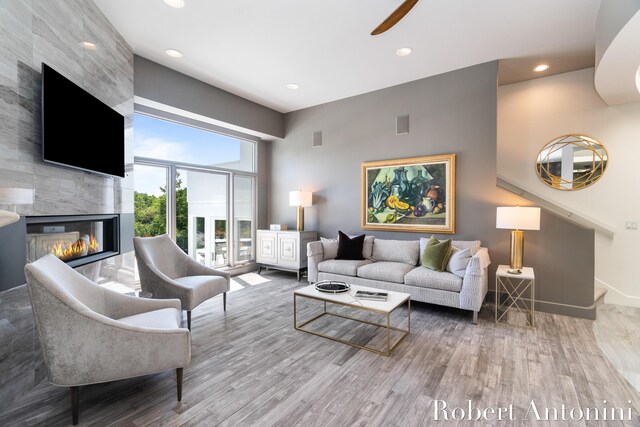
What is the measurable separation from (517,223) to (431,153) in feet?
5.08

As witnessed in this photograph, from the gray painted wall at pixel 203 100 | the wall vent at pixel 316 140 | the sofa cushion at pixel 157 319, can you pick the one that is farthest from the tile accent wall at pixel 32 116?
the wall vent at pixel 316 140

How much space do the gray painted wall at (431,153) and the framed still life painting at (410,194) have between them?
0.42 ft

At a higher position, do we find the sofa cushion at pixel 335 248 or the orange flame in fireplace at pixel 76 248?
the orange flame in fireplace at pixel 76 248

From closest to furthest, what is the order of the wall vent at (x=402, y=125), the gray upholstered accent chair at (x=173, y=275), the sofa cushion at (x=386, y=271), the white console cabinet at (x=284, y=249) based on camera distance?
the gray upholstered accent chair at (x=173, y=275) → the sofa cushion at (x=386, y=271) → the wall vent at (x=402, y=125) → the white console cabinet at (x=284, y=249)

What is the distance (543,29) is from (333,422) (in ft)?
13.4

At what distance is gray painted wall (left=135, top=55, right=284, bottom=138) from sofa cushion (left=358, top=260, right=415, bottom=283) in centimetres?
318

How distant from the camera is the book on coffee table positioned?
279 centimetres

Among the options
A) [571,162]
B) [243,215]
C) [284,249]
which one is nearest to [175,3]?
[243,215]

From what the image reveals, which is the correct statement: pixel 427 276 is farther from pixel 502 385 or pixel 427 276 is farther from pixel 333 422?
pixel 333 422

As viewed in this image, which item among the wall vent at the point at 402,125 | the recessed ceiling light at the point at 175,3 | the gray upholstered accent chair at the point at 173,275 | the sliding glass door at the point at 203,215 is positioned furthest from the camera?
the sliding glass door at the point at 203,215

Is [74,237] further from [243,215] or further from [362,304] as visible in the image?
[243,215]

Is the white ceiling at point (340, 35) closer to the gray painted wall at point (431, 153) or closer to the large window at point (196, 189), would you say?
the gray painted wall at point (431, 153)

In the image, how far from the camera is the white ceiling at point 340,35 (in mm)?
2797

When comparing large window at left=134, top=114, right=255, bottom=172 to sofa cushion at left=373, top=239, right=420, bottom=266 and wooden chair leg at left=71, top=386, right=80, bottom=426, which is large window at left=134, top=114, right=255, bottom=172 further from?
wooden chair leg at left=71, top=386, right=80, bottom=426
